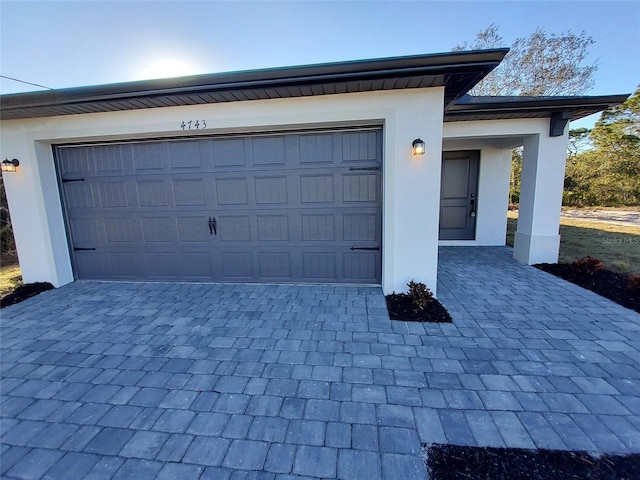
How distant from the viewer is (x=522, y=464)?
153 centimetres

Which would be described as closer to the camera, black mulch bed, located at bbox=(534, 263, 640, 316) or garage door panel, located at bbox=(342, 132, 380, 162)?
black mulch bed, located at bbox=(534, 263, 640, 316)

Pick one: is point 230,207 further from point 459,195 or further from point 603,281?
point 603,281

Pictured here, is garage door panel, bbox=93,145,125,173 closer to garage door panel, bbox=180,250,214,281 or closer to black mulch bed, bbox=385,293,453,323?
garage door panel, bbox=180,250,214,281

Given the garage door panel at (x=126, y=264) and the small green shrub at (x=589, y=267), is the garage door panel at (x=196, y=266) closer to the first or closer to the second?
the garage door panel at (x=126, y=264)

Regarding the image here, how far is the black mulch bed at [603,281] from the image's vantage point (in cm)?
364

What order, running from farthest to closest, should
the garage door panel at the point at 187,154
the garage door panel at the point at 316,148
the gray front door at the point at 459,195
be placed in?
the gray front door at the point at 459,195 → the garage door panel at the point at 187,154 → the garage door panel at the point at 316,148

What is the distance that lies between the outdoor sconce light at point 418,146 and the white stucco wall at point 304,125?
92 mm

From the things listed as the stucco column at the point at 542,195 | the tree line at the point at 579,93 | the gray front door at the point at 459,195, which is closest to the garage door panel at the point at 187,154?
the gray front door at the point at 459,195

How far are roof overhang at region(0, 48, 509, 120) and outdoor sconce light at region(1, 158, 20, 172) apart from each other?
2.36ft

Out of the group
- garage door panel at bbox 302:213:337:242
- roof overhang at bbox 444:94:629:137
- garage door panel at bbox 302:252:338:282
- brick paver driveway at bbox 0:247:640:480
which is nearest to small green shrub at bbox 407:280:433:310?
brick paver driveway at bbox 0:247:640:480

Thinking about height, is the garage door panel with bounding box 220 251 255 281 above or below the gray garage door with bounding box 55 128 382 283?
below

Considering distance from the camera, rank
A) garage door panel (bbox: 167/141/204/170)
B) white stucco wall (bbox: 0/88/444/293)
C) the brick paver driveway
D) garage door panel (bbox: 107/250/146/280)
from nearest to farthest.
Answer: the brick paver driveway → white stucco wall (bbox: 0/88/444/293) → garage door panel (bbox: 167/141/204/170) → garage door panel (bbox: 107/250/146/280)

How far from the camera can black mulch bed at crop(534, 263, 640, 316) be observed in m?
3.64

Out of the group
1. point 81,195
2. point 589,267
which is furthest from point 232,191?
point 589,267
